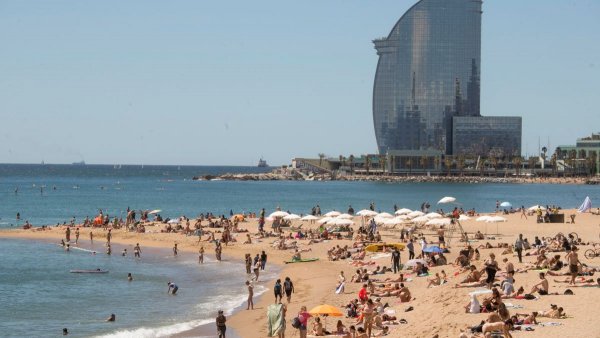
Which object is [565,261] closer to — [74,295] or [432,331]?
[432,331]

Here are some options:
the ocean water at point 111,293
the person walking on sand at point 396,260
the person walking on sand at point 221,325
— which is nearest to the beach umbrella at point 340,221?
the ocean water at point 111,293

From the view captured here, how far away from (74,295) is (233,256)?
39.2 feet

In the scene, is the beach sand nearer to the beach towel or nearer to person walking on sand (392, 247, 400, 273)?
the beach towel

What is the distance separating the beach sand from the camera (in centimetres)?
1930

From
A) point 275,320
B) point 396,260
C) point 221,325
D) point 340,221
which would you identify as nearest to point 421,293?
point 275,320

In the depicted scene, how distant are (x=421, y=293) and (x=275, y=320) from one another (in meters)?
5.28

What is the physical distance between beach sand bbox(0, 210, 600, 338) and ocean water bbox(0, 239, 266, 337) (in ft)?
4.12

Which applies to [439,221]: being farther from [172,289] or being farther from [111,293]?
[111,293]

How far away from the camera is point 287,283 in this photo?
27344mm

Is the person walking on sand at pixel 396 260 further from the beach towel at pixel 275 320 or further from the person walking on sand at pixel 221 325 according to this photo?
the person walking on sand at pixel 221 325

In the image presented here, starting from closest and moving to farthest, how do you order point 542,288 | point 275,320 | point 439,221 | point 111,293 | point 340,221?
1. point 275,320
2. point 542,288
3. point 111,293
4. point 439,221
5. point 340,221

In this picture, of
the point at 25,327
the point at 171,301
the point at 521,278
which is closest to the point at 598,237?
the point at 521,278

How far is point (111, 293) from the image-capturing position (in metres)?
30.5

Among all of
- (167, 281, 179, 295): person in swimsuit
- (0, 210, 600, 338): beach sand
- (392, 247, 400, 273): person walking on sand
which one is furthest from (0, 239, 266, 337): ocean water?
(392, 247, 400, 273): person walking on sand
